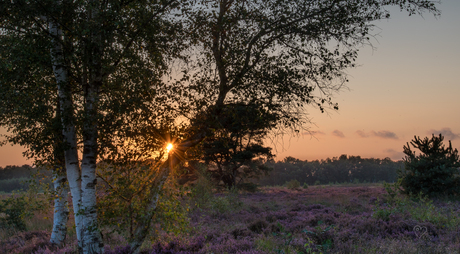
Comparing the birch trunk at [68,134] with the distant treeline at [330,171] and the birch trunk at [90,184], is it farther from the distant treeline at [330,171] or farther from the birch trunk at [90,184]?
the distant treeline at [330,171]

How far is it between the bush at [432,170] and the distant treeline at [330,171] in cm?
6311

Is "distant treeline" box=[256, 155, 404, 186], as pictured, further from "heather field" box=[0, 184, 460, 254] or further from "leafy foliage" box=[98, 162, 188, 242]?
"leafy foliage" box=[98, 162, 188, 242]

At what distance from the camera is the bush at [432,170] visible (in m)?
20.2

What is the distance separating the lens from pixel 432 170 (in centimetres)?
2036

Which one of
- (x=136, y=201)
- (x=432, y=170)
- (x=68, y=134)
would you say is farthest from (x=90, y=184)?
(x=432, y=170)

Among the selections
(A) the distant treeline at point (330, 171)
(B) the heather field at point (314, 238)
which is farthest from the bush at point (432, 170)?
(A) the distant treeline at point (330, 171)

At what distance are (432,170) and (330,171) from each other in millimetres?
75064

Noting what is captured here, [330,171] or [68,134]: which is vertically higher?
[68,134]

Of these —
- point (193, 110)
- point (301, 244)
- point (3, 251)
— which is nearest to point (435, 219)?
point (301, 244)

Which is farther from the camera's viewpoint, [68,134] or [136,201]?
[68,134]

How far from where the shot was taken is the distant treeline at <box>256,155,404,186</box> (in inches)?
3398

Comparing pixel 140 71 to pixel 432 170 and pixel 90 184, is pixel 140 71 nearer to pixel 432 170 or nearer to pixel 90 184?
pixel 90 184

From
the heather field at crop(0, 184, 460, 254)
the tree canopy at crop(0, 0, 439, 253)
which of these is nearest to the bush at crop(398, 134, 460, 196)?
the heather field at crop(0, 184, 460, 254)

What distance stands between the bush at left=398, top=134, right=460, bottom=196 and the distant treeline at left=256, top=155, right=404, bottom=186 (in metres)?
63.1
